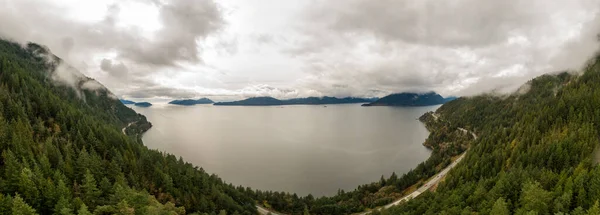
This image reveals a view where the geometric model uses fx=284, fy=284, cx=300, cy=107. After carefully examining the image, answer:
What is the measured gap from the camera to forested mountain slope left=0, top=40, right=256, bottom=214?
51.8 metres

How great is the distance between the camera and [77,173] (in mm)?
72875

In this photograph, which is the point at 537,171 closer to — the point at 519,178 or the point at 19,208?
the point at 519,178

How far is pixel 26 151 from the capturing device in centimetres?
7150

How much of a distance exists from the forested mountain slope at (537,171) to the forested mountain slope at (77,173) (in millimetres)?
62191

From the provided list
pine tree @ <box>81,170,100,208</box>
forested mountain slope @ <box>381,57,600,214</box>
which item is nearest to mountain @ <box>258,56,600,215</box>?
forested mountain slope @ <box>381,57,600,214</box>

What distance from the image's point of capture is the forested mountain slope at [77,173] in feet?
170

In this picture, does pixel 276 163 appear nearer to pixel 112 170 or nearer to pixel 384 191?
pixel 384 191

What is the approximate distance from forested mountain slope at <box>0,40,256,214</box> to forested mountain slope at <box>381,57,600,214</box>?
204ft

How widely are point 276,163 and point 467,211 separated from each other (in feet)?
413

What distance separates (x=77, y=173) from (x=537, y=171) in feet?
407

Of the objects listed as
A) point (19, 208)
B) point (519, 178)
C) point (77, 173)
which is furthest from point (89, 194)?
point (519, 178)

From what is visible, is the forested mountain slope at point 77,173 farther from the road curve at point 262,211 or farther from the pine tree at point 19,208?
the road curve at point 262,211

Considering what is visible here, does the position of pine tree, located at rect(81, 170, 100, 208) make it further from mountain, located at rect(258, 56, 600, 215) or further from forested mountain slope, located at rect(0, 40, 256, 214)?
mountain, located at rect(258, 56, 600, 215)

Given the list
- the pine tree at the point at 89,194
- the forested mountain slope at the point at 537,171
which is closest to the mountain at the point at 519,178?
the forested mountain slope at the point at 537,171
